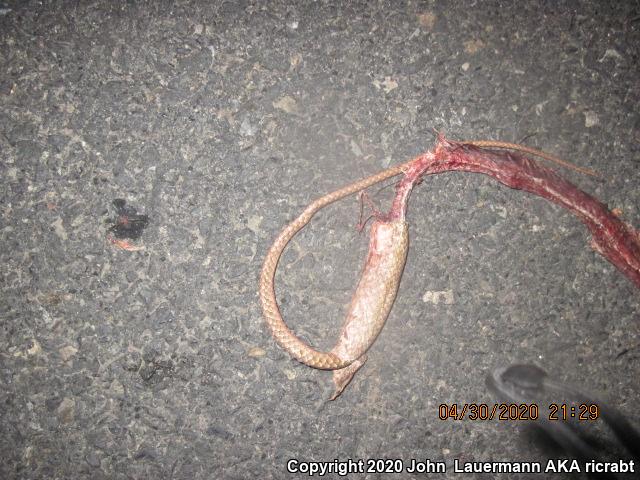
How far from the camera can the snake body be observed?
2.01m

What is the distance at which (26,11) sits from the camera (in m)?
2.12

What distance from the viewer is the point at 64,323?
2.16 m

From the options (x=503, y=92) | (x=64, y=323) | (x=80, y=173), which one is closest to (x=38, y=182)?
(x=80, y=173)

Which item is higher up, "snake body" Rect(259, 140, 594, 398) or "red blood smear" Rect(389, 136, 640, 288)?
"red blood smear" Rect(389, 136, 640, 288)

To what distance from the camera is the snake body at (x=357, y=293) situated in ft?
6.58

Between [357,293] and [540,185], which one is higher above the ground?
[540,185]

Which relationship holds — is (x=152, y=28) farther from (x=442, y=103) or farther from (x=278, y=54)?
(x=442, y=103)

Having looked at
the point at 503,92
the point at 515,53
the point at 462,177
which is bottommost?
the point at 462,177

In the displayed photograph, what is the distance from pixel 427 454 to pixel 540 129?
6.37 feet

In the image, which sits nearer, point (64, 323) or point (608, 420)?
point (64, 323)

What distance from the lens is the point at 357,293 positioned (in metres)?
2.10

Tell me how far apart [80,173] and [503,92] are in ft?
7.76

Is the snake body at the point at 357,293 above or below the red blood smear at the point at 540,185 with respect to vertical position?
below

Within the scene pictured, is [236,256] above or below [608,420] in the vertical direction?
above
